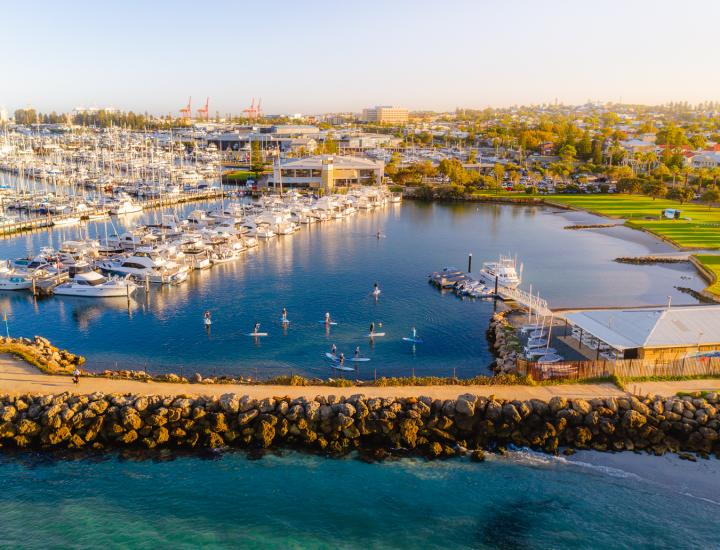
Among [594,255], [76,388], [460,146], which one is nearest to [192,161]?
[460,146]

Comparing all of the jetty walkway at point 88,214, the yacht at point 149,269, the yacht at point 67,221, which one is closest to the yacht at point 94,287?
the yacht at point 149,269

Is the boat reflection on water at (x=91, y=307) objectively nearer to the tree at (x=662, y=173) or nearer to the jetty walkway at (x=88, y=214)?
the jetty walkway at (x=88, y=214)

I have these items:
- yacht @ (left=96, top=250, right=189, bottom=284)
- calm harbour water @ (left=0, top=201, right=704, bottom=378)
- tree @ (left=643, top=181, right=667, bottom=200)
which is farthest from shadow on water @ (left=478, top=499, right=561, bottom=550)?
tree @ (left=643, top=181, right=667, bottom=200)

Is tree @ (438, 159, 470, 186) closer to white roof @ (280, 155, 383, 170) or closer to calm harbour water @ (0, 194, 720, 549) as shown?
white roof @ (280, 155, 383, 170)

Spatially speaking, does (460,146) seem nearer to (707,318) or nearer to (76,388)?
(707,318)

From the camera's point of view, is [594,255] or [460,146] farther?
[460,146]

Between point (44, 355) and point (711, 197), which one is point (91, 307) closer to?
point (44, 355)

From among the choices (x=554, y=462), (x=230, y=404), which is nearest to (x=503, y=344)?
(x=554, y=462)
